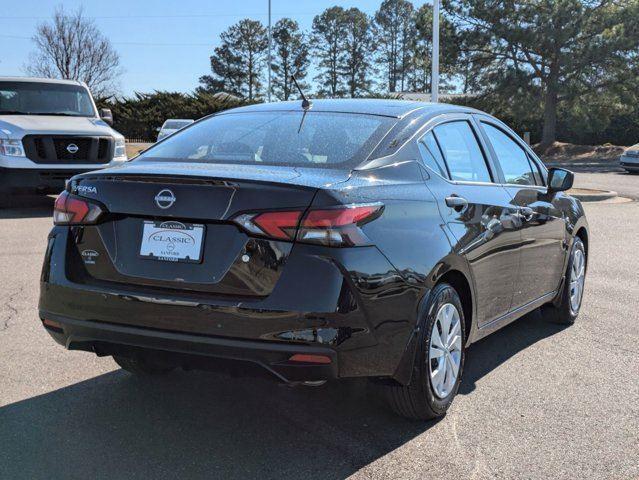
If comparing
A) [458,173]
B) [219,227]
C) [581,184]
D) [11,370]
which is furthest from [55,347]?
[581,184]

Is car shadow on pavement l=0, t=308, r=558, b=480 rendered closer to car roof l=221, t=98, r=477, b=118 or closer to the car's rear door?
the car's rear door

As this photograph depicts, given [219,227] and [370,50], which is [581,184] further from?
[370,50]

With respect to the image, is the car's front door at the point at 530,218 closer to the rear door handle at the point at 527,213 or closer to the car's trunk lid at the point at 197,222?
the rear door handle at the point at 527,213

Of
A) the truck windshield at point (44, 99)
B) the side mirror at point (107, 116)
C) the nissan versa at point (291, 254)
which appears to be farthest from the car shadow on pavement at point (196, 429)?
the side mirror at point (107, 116)

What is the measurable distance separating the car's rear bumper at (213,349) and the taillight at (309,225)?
46 centimetres

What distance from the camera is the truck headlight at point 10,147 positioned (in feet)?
37.3

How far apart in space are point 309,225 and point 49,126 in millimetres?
9995

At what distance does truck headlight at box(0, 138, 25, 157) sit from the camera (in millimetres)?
11359

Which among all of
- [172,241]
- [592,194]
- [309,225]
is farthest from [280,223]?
[592,194]

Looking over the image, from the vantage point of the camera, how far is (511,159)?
16.6 ft

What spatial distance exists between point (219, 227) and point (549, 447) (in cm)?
189

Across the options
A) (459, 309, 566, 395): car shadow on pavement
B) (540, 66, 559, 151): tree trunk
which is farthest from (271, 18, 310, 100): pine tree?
(459, 309, 566, 395): car shadow on pavement

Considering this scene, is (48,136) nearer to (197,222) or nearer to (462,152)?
(462,152)

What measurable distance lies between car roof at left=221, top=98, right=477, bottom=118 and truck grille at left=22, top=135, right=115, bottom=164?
8031mm
